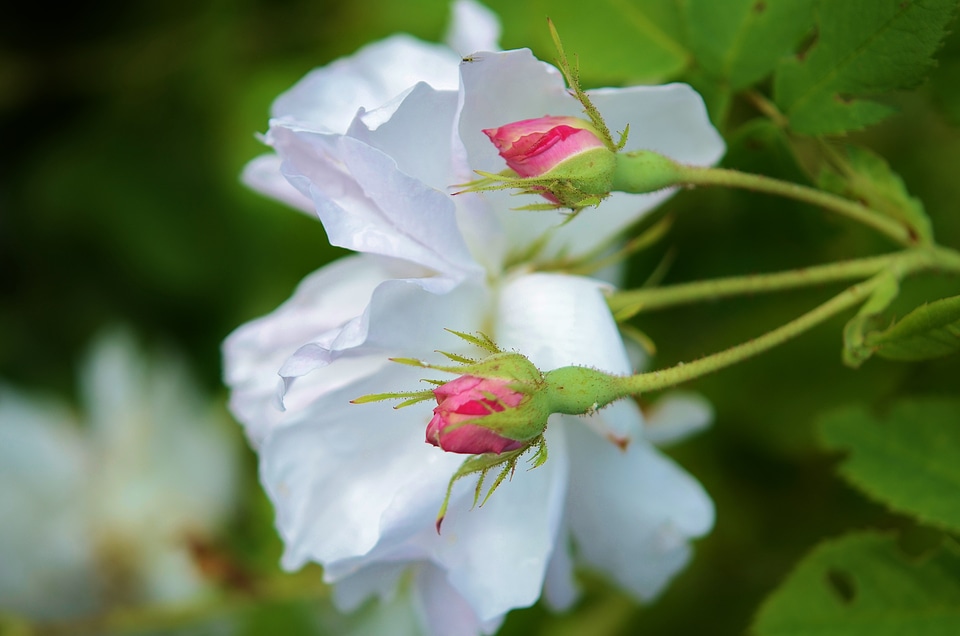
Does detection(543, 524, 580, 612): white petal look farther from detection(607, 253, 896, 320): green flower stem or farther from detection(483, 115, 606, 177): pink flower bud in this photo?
detection(483, 115, 606, 177): pink flower bud

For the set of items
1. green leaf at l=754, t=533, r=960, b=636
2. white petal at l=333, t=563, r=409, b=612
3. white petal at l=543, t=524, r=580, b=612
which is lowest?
green leaf at l=754, t=533, r=960, b=636

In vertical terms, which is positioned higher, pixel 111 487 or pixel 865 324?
pixel 865 324

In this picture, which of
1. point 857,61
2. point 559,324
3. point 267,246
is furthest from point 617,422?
point 267,246

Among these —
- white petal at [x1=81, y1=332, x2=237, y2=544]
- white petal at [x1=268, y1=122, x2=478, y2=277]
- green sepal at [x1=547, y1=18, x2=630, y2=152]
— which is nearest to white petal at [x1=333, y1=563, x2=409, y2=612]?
white petal at [x1=268, y1=122, x2=478, y2=277]

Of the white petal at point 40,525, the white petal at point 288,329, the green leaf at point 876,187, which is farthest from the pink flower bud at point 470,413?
the white petal at point 40,525

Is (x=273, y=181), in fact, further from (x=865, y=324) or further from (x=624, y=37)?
(x=865, y=324)
